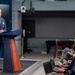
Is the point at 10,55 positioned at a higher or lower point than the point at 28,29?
higher

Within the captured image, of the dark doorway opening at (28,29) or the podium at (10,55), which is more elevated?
the podium at (10,55)

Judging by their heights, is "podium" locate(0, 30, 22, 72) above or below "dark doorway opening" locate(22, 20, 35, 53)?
above

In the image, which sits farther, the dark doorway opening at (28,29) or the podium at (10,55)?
the dark doorway opening at (28,29)

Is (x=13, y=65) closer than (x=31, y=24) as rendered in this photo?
Yes

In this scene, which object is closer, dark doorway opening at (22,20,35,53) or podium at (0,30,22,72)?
podium at (0,30,22,72)

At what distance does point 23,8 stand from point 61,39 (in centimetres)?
488

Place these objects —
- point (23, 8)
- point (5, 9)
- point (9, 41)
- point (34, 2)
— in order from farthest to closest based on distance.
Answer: point (34, 2) → point (23, 8) → point (5, 9) → point (9, 41)

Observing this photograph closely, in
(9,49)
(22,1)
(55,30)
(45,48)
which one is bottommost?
(45,48)

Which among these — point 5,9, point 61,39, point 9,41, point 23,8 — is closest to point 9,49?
point 9,41

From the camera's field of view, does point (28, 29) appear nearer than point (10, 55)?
No

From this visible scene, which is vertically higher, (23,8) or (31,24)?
(23,8)

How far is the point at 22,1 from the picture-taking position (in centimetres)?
1488

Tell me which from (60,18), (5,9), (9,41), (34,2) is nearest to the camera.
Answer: (9,41)

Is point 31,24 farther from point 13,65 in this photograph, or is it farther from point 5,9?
point 13,65
